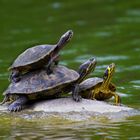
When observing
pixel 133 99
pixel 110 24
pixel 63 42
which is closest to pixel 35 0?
pixel 110 24

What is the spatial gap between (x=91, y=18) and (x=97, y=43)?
4637 mm

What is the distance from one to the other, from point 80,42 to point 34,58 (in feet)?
32.0

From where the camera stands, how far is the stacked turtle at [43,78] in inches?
375

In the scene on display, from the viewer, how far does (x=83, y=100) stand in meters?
9.75

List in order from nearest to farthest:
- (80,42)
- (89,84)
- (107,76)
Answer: (89,84) < (107,76) < (80,42)

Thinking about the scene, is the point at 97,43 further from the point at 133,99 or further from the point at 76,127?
the point at 76,127

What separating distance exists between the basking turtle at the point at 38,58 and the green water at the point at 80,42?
0.61m

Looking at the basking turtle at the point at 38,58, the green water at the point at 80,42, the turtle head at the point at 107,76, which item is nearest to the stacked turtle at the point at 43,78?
the basking turtle at the point at 38,58

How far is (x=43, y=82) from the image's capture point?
9.56m

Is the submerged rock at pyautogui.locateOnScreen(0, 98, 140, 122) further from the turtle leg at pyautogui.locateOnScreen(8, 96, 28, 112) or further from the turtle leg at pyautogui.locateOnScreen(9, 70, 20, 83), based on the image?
the turtle leg at pyautogui.locateOnScreen(9, 70, 20, 83)

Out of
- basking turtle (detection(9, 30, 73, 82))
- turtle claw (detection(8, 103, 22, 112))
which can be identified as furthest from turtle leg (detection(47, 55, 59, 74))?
turtle claw (detection(8, 103, 22, 112))

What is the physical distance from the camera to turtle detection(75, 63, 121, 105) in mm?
9891

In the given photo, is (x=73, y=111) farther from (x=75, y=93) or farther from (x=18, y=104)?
(x=18, y=104)

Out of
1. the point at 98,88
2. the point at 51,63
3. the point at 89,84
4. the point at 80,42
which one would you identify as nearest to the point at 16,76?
the point at 51,63
